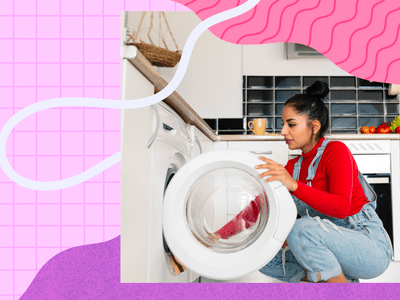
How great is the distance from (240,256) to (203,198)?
248mm

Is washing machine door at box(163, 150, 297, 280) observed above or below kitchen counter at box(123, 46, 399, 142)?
below

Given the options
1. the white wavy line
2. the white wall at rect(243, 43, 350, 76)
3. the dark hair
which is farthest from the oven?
the white wavy line

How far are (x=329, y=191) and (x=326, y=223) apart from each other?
10 cm

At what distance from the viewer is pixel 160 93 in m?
0.88

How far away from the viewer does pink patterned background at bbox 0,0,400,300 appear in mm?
899

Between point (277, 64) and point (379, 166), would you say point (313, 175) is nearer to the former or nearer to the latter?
point (379, 166)

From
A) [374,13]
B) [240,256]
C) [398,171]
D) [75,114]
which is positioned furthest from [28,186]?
[398,171]

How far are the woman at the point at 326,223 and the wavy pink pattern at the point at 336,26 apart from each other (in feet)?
0.80

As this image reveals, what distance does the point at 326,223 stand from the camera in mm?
1102

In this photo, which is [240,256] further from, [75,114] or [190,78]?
[190,78]

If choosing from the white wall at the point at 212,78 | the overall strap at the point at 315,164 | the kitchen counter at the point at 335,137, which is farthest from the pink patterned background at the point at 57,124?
the kitchen counter at the point at 335,137

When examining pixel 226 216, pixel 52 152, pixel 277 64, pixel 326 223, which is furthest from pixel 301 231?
pixel 277 64

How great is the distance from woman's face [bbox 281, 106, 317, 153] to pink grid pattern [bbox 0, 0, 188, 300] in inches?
28.9

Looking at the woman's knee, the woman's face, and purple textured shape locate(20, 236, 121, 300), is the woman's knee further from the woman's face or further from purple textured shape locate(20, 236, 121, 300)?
purple textured shape locate(20, 236, 121, 300)
